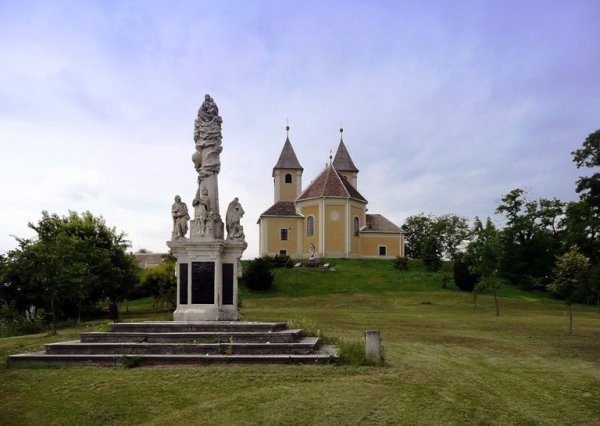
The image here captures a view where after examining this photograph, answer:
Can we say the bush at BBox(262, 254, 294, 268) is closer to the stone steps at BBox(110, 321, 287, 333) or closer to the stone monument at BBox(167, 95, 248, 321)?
the stone monument at BBox(167, 95, 248, 321)

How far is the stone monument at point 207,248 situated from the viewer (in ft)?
58.4

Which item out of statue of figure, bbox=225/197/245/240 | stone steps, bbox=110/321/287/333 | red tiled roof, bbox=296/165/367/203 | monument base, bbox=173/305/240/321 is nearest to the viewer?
stone steps, bbox=110/321/287/333

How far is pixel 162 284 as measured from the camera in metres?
34.9

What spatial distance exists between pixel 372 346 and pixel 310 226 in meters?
51.9

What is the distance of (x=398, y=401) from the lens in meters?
10.3

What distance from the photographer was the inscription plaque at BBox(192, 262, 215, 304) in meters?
17.8

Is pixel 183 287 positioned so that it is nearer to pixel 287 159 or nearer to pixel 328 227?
pixel 328 227

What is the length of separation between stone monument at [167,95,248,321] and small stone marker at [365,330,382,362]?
19.5 ft

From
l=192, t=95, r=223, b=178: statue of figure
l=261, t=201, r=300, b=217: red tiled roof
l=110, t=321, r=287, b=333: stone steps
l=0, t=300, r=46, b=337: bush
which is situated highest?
l=261, t=201, r=300, b=217: red tiled roof

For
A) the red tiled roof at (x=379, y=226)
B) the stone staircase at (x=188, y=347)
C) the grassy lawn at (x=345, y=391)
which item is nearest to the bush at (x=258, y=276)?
the red tiled roof at (x=379, y=226)

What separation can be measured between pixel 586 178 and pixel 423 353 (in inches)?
1022

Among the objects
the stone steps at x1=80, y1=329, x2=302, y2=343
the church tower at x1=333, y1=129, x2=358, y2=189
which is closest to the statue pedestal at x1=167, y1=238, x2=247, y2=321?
the stone steps at x1=80, y1=329, x2=302, y2=343

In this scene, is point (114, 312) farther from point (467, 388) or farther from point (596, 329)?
point (596, 329)

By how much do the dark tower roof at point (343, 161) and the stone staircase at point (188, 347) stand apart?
6394cm
